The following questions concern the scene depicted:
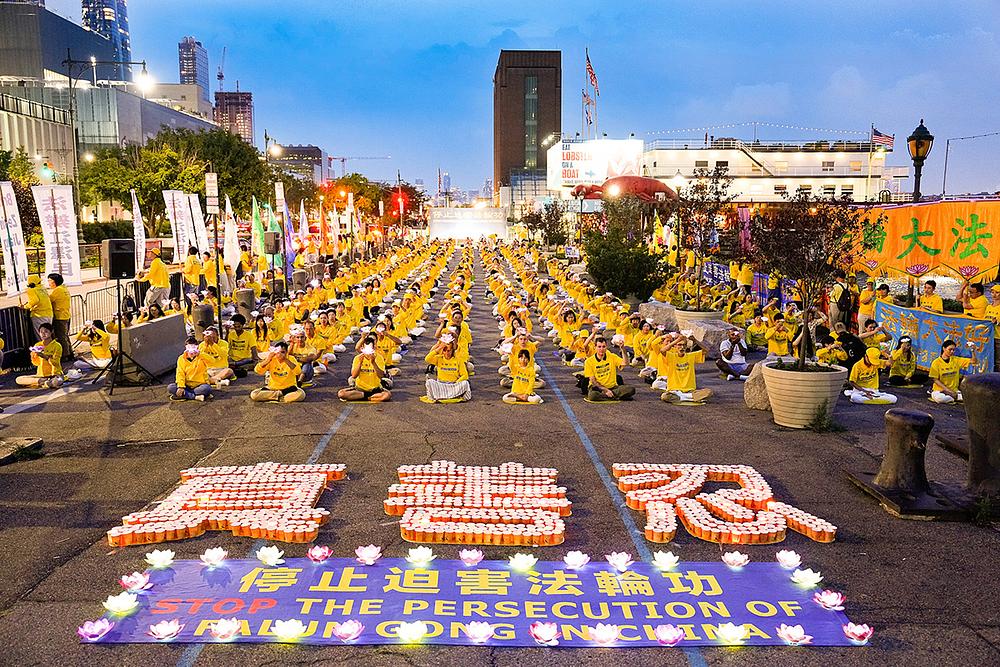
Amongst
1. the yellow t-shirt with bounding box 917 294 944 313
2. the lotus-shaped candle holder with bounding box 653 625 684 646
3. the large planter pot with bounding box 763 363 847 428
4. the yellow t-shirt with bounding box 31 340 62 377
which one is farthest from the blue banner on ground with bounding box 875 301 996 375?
the yellow t-shirt with bounding box 31 340 62 377

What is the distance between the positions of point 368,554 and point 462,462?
281cm

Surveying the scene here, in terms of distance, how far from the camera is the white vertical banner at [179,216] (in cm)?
1864

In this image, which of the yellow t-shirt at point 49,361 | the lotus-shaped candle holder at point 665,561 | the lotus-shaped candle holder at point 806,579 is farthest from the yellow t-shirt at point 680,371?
the yellow t-shirt at point 49,361

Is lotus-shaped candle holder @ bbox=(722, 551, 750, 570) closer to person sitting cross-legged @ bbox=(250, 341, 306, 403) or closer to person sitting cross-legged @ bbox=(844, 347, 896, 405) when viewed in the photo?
person sitting cross-legged @ bbox=(844, 347, 896, 405)

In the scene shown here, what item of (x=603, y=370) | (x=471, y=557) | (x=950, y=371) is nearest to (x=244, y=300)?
(x=603, y=370)

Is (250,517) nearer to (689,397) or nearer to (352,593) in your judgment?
(352,593)

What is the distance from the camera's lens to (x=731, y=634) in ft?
16.9

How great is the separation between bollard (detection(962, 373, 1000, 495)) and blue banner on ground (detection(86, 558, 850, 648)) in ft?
9.02

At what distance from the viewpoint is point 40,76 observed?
95000 millimetres

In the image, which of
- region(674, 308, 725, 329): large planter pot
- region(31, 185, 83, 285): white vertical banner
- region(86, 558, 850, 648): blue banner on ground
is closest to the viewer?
region(86, 558, 850, 648): blue banner on ground

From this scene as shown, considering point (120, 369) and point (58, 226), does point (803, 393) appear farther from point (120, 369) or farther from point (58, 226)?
point (58, 226)

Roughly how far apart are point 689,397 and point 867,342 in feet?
15.3

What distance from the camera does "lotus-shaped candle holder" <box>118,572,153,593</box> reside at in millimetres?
5824

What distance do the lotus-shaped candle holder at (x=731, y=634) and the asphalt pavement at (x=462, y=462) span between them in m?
0.09
